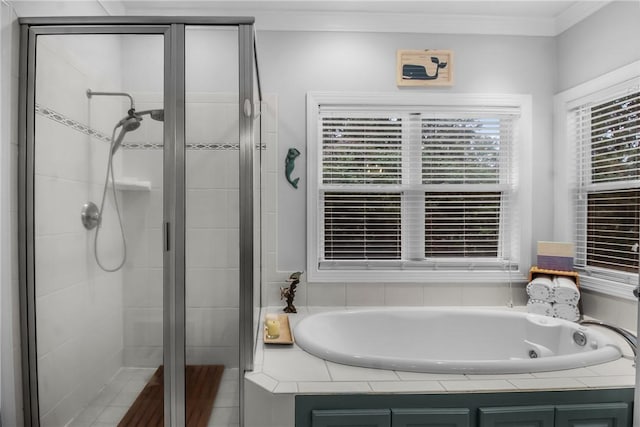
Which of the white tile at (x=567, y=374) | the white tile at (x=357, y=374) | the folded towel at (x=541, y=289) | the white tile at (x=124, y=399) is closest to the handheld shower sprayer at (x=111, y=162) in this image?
the white tile at (x=124, y=399)

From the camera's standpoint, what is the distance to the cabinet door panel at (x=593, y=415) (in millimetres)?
1581

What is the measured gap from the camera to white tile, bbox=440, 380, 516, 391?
5.12 ft

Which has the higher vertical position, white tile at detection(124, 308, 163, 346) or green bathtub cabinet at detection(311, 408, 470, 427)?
white tile at detection(124, 308, 163, 346)

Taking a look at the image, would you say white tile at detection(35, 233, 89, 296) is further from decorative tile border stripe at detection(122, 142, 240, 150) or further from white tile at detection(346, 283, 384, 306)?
white tile at detection(346, 283, 384, 306)

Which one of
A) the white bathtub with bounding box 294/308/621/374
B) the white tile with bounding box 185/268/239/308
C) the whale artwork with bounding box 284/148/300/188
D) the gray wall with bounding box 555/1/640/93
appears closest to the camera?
the white tile with bounding box 185/268/239/308

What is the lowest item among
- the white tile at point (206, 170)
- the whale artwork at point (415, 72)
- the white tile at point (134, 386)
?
the white tile at point (134, 386)

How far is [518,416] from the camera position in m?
1.56

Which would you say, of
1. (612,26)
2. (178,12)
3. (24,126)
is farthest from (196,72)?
(612,26)

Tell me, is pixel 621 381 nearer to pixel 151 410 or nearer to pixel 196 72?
pixel 151 410

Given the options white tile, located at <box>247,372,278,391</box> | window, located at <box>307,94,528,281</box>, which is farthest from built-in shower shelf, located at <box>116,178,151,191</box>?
window, located at <box>307,94,528,281</box>

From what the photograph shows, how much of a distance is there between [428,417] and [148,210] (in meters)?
1.35

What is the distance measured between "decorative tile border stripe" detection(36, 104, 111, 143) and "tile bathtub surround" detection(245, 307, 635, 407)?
111cm

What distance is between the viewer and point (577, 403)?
5.23 feet

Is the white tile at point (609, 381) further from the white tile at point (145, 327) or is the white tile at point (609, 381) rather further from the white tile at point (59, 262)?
the white tile at point (59, 262)
